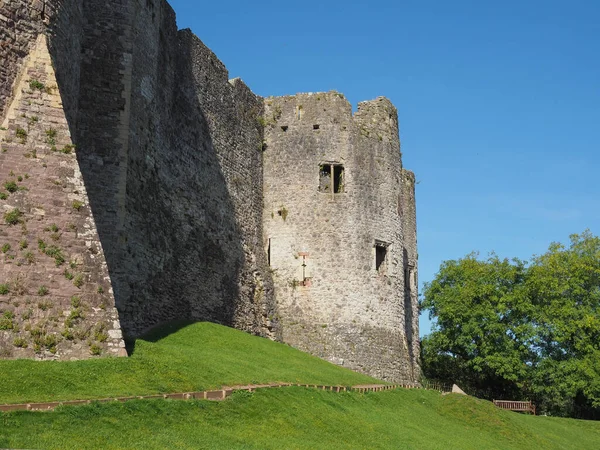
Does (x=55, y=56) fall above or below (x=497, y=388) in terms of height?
above

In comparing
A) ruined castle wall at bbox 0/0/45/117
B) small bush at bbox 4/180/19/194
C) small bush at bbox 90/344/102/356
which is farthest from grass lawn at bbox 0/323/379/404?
ruined castle wall at bbox 0/0/45/117

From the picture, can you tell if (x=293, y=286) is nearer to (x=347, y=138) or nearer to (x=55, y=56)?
(x=347, y=138)

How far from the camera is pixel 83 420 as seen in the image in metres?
12.3

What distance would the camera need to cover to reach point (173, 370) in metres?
16.4

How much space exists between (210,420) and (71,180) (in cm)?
592

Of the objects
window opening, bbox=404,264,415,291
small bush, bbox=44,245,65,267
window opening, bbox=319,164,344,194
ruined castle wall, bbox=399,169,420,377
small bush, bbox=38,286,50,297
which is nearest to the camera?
small bush, bbox=38,286,50,297

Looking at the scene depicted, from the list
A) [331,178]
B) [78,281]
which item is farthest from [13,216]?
[331,178]

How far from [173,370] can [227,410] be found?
1752mm

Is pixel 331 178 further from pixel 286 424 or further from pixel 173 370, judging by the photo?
pixel 286 424

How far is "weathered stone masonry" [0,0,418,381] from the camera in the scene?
15875 mm

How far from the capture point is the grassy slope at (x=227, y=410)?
12.4m

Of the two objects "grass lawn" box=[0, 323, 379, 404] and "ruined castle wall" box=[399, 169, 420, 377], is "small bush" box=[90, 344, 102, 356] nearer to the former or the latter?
"grass lawn" box=[0, 323, 379, 404]

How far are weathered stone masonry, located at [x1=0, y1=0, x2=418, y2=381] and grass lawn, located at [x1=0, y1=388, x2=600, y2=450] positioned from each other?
271 cm

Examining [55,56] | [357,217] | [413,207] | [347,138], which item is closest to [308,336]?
[357,217]
